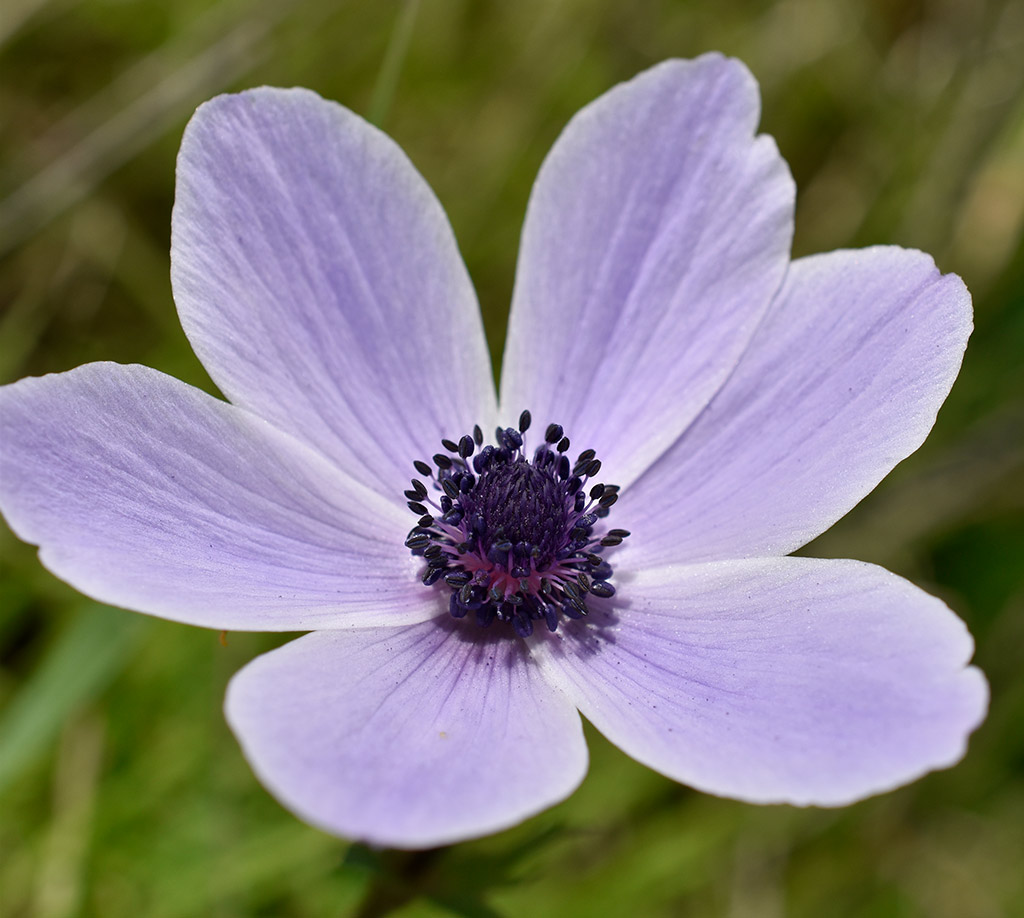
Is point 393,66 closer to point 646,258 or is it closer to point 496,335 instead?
point 646,258

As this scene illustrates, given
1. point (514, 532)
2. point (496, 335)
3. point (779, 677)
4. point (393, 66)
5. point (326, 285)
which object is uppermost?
point (393, 66)

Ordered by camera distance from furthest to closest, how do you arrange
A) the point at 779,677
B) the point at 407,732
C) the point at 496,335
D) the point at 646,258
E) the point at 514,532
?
1. the point at 496,335
2. the point at 646,258
3. the point at 514,532
4. the point at 779,677
5. the point at 407,732

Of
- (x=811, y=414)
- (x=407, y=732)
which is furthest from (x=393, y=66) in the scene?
(x=407, y=732)

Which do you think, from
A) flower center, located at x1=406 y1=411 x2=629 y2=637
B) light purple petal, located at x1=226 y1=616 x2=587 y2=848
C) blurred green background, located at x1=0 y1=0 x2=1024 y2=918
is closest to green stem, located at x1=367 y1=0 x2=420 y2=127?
blurred green background, located at x1=0 y1=0 x2=1024 y2=918

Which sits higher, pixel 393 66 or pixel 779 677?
pixel 393 66

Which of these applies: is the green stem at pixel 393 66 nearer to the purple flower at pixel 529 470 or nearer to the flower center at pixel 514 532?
the purple flower at pixel 529 470

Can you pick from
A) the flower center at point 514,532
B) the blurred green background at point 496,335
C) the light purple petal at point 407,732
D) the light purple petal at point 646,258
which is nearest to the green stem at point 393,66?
the blurred green background at point 496,335

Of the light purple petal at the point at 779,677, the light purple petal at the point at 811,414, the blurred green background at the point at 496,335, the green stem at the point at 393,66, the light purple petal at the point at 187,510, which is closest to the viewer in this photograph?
the light purple petal at the point at 779,677
